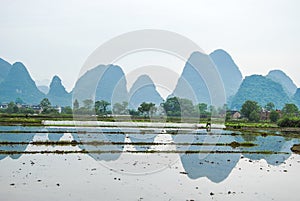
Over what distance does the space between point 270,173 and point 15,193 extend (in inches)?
348

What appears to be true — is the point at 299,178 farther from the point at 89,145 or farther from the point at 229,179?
the point at 89,145

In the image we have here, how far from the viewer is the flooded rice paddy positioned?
8859 millimetres

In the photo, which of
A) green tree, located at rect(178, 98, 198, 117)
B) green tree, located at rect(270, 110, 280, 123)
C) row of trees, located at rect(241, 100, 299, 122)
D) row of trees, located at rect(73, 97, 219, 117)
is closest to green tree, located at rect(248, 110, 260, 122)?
row of trees, located at rect(241, 100, 299, 122)

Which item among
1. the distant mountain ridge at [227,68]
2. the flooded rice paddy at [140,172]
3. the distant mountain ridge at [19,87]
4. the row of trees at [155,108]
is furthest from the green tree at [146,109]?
the distant mountain ridge at [227,68]

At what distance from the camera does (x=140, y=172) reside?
11.5 metres

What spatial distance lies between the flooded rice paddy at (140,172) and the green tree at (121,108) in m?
38.2

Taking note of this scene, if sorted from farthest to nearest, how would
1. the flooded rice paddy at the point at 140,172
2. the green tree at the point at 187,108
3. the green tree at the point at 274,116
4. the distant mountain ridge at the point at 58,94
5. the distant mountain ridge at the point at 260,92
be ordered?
the distant mountain ridge at the point at 58,94, the distant mountain ridge at the point at 260,92, the green tree at the point at 187,108, the green tree at the point at 274,116, the flooded rice paddy at the point at 140,172

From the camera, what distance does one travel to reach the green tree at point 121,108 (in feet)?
185

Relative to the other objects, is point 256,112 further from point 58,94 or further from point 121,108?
point 58,94

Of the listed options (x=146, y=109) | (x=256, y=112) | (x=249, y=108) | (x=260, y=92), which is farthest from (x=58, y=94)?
(x=256, y=112)

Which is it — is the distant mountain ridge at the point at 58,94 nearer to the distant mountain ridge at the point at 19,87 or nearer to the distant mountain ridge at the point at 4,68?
the distant mountain ridge at the point at 19,87

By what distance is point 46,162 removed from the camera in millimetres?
12344

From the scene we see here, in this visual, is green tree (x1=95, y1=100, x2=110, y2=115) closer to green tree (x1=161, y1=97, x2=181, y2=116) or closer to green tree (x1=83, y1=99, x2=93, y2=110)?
green tree (x1=83, y1=99, x2=93, y2=110)

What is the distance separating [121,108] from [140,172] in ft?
153
